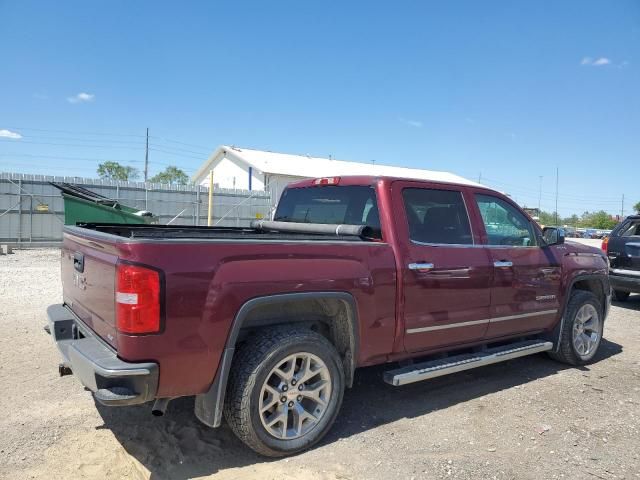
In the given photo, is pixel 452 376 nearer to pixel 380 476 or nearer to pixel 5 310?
pixel 380 476

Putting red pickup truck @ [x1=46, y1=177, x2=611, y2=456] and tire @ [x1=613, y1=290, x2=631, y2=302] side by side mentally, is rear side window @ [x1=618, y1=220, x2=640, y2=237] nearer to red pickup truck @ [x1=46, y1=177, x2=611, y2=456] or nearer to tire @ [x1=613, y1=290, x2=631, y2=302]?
tire @ [x1=613, y1=290, x2=631, y2=302]

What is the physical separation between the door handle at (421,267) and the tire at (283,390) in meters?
0.89

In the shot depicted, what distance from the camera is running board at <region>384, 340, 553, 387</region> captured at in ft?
12.3

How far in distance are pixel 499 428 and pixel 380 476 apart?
1251mm

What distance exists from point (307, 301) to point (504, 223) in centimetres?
236

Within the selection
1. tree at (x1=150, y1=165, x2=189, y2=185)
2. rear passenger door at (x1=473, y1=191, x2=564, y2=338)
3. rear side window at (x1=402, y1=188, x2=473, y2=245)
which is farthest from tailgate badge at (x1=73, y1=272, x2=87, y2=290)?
tree at (x1=150, y1=165, x2=189, y2=185)

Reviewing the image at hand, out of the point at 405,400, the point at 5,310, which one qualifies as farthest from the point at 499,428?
the point at 5,310

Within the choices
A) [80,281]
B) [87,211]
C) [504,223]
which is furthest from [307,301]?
[87,211]

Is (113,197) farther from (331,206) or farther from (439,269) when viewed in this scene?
(439,269)

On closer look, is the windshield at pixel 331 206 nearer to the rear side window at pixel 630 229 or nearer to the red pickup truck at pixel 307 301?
the red pickup truck at pixel 307 301

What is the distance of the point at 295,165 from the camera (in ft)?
102

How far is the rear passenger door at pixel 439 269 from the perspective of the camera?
149 inches

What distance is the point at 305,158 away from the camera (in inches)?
1391

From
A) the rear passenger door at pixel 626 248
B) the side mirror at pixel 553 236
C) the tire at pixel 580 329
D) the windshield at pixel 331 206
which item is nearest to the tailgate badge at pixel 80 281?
the windshield at pixel 331 206
